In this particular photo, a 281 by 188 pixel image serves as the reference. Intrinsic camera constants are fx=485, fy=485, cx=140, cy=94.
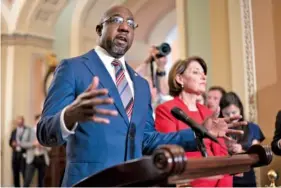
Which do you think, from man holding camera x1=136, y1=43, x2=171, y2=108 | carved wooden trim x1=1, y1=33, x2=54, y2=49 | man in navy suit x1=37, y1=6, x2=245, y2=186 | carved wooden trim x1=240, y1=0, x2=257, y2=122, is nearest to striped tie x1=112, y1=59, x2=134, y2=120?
man in navy suit x1=37, y1=6, x2=245, y2=186

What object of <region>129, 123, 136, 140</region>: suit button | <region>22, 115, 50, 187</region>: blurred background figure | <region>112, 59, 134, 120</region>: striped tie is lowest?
<region>22, 115, 50, 187</region>: blurred background figure

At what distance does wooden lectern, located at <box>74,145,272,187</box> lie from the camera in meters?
0.87

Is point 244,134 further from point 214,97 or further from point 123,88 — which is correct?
point 123,88

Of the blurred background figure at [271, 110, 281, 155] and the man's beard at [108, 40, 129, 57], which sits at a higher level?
the man's beard at [108, 40, 129, 57]

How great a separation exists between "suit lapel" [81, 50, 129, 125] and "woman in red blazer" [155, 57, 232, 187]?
2.32 ft

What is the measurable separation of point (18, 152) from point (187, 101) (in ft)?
19.5

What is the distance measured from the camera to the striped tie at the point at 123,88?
1.40 m

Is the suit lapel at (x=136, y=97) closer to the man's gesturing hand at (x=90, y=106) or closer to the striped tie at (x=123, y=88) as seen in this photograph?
the striped tie at (x=123, y=88)

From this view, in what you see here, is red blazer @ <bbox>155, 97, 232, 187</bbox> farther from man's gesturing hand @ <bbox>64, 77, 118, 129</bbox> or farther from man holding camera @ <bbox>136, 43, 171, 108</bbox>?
man holding camera @ <bbox>136, 43, 171, 108</bbox>

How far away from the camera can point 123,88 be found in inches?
56.4

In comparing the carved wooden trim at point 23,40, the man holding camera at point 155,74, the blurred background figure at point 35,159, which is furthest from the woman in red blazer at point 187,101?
the carved wooden trim at point 23,40

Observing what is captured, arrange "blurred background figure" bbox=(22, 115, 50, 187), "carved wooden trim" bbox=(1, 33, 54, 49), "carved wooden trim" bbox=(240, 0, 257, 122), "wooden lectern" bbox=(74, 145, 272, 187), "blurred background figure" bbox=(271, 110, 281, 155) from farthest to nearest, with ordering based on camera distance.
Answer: "carved wooden trim" bbox=(1, 33, 54, 49)
"blurred background figure" bbox=(22, 115, 50, 187)
"carved wooden trim" bbox=(240, 0, 257, 122)
"blurred background figure" bbox=(271, 110, 281, 155)
"wooden lectern" bbox=(74, 145, 272, 187)

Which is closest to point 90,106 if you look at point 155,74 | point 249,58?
point 249,58

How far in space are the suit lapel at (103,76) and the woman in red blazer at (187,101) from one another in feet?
2.32
